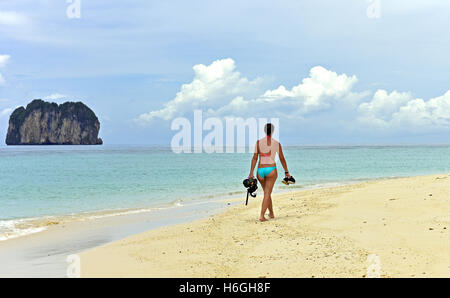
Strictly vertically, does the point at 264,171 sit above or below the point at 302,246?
above

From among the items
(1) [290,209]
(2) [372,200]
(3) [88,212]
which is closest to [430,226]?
(2) [372,200]

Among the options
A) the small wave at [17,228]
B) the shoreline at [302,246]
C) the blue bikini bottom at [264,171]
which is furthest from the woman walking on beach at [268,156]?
the small wave at [17,228]

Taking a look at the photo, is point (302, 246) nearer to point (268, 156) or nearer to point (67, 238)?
point (268, 156)

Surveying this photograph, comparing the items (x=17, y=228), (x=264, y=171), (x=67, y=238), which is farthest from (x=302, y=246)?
(x=17, y=228)

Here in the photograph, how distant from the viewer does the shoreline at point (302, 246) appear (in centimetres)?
650

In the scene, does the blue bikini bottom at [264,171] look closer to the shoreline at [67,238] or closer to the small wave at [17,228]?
the shoreline at [67,238]

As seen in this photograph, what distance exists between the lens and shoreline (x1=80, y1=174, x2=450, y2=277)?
21.3 feet

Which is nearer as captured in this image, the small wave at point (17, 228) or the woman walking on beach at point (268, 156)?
the woman walking on beach at point (268, 156)

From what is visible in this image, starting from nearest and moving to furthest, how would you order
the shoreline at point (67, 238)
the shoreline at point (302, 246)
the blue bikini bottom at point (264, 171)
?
the shoreline at point (302, 246), the shoreline at point (67, 238), the blue bikini bottom at point (264, 171)

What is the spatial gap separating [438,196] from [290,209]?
4.15m

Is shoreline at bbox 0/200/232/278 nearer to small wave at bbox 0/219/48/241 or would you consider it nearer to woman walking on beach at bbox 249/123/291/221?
small wave at bbox 0/219/48/241

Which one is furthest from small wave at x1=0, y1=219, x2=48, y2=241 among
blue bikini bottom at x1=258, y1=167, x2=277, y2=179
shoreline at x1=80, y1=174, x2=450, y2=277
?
blue bikini bottom at x1=258, y1=167, x2=277, y2=179

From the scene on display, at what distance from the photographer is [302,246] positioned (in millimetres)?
7863
